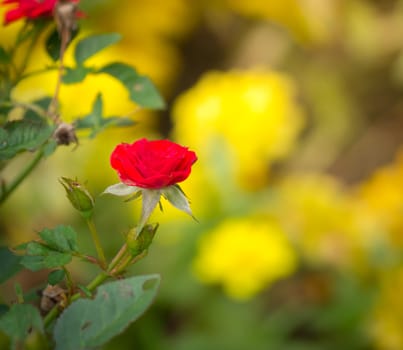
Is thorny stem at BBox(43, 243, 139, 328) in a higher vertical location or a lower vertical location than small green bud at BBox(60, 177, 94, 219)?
lower

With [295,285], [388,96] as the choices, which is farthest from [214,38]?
[295,285]

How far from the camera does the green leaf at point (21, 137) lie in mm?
491

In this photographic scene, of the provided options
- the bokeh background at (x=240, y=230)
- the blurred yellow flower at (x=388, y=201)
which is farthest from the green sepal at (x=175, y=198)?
the blurred yellow flower at (x=388, y=201)

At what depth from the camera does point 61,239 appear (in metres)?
0.47

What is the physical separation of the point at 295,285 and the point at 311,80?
0.80 metres

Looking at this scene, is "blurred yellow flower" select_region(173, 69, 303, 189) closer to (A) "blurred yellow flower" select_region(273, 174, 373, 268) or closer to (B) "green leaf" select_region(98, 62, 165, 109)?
(A) "blurred yellow flower" select_region(273, 174, 373, 268)

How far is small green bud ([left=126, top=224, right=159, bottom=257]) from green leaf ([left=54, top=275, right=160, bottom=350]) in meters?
0.02

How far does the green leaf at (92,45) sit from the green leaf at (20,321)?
225mm

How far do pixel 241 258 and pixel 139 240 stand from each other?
0.98 meters

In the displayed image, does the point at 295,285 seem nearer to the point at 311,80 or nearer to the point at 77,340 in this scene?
the point at 311,80

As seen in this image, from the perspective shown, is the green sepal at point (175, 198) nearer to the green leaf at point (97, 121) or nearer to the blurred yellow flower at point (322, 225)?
the green leaf at point (97, 121)

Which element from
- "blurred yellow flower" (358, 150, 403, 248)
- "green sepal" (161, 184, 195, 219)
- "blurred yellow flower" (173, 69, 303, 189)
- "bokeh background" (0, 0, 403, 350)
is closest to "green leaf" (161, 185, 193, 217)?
"green sepal" (161, 184, 195, 219)

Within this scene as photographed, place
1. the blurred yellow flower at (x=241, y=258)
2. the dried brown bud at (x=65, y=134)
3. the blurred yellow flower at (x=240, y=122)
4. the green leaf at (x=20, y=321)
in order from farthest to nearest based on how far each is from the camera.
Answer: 1. the blurred yellow flower at (x=240, y=122)
2. the blurred yellow flower at (x=241, y=258)
3. the dried brown bud at (x=65, y=134)
4. the green leaf at (x=20, y=321)

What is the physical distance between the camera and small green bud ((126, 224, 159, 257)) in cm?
45
